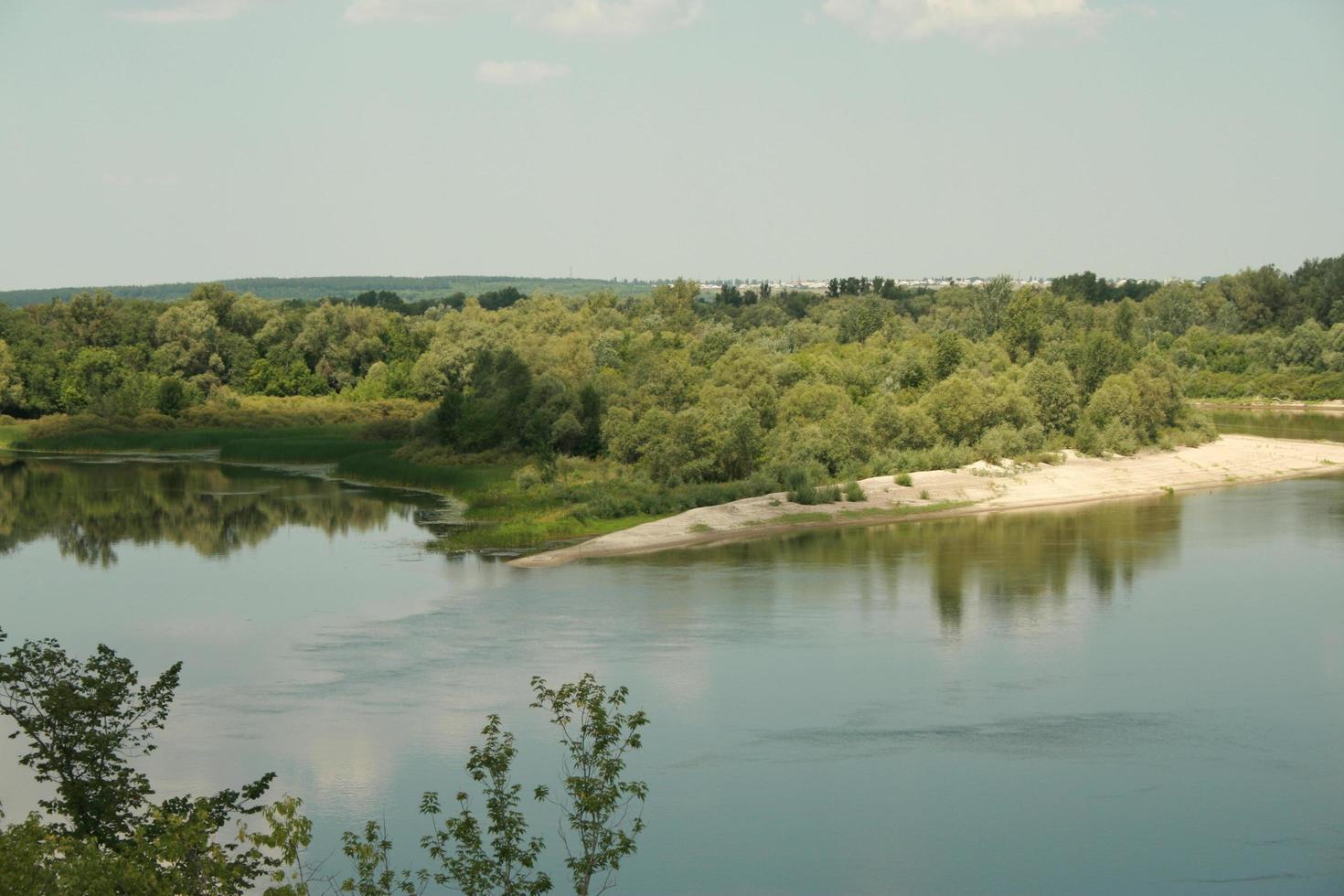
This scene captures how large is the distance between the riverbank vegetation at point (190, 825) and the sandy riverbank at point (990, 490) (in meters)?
22.4

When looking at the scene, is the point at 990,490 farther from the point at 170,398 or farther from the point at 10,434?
the point at 10,434

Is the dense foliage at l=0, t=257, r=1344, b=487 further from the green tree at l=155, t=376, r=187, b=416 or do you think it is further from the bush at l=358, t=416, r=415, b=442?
the bush at l=358, t=416, r=415, b=442

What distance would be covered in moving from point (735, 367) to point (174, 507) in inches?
878

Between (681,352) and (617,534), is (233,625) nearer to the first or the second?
(617,534)

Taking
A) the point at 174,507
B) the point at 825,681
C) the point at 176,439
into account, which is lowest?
the point at 825,681

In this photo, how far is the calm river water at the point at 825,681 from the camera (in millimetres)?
21328

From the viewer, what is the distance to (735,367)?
61.1 meters

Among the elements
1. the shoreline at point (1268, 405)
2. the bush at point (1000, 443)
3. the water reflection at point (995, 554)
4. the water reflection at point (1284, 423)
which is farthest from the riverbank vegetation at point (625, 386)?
the water reflection at point (995, 554)

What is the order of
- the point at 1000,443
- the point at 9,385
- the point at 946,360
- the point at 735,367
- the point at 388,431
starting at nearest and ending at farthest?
1. the point at 1000,443
2. the point at 735,367
3. the point at 946,360
4. the point at 388,431
5. the point at 9,385

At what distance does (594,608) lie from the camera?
114ft

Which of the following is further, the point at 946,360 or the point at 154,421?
the point at 154,421

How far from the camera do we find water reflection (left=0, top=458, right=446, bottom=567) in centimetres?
4731

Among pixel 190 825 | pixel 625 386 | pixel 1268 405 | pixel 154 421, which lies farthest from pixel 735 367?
pixel 1268 405

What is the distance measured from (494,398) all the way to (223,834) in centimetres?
4382
